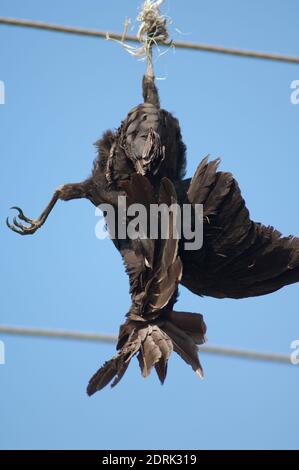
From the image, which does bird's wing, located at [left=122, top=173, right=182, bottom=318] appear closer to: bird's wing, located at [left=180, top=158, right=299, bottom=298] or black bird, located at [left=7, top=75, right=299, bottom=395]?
black bird, located at [left=7, top=75, right=299, bottom=395]

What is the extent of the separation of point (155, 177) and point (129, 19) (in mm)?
1044

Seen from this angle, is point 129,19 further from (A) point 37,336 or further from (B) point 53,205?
(A) point 37,336

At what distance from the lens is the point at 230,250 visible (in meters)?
8.29

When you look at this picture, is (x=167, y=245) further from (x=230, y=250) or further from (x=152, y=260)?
(x=230, y=250)

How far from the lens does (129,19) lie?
8.51 meters

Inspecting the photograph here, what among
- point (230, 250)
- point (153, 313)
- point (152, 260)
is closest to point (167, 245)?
point (152, 260)

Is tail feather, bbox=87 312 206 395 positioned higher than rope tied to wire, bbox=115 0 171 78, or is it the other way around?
rope tied to wire, bbox=115 0 171 78

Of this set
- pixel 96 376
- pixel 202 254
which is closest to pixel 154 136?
pixel 202 254

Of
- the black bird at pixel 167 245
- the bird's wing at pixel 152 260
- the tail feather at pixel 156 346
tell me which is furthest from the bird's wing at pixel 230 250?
the tail feather at pixel 156 346

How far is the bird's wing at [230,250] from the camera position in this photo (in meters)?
8.07

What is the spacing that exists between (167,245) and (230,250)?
1.86 ft

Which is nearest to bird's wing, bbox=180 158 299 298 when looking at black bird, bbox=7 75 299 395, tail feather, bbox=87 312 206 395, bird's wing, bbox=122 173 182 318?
black bird, bbox=7 75 299 395

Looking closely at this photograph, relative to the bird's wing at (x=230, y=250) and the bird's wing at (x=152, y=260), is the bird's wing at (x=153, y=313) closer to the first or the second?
the bird's wing at (x=152, y=260)

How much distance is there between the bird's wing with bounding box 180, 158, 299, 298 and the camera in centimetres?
807
